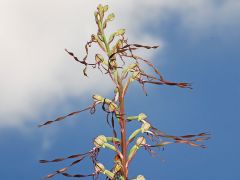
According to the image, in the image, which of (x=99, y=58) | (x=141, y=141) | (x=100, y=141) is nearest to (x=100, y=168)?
(x=100, y=141)

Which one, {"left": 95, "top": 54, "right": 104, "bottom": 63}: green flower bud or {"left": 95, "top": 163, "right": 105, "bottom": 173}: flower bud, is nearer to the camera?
{"left": 95, "top": 163, "right": 105, "bottom": 173}: flower bud

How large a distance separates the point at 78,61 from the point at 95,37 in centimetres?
68

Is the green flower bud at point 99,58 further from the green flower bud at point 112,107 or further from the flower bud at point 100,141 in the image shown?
the flower bud at point 100,141

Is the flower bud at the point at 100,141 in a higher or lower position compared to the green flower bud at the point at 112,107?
lower

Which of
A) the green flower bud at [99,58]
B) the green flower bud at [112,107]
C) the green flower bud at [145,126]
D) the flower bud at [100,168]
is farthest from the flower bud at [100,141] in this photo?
the green flower bud at [99,58]

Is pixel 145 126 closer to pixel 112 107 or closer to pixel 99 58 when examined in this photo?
pixel 112 107

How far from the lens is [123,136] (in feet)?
24.9

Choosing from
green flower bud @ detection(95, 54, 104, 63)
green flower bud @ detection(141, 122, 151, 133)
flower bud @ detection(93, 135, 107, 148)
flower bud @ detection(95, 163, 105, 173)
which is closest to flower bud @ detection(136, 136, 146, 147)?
green flower bud @ detection(141, 122, 151, 133)

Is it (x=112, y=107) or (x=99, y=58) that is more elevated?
(x=99, y=58)

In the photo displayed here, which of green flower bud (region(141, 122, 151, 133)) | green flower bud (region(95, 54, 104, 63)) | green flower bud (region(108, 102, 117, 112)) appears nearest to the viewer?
green flower bud (region(108, 102, 117, 112))

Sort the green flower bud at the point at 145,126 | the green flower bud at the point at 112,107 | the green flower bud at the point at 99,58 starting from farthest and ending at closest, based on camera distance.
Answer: the green flower bud at the point at 99,58, the green flower bud at the point at 145,126, the green flower bud at the point at 112,107

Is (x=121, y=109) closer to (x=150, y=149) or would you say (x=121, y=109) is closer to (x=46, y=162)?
(x=150, y=149)

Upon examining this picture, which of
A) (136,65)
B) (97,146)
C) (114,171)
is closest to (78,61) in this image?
(136,65)

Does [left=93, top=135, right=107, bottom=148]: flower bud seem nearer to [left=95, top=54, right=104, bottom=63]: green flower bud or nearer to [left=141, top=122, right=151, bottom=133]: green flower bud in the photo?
[left=141, top=122, right=151, bottom=133]: green flower bud
